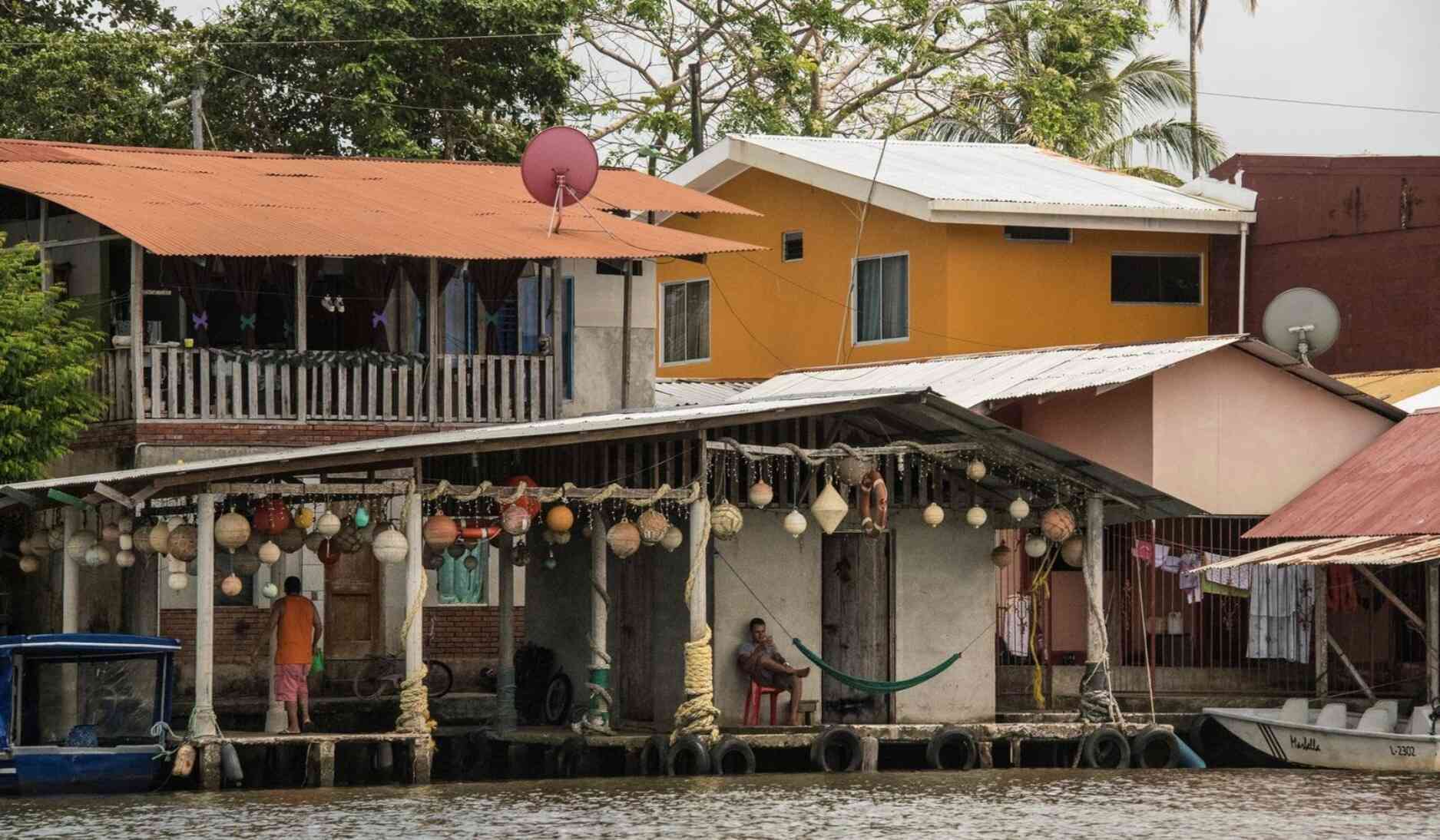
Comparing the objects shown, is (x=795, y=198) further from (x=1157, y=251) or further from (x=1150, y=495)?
(x=1150, y=495)

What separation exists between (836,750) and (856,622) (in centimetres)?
192

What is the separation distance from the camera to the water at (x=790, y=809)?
1786 cm

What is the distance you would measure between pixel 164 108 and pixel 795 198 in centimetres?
910

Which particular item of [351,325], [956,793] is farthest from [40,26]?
[956,793]

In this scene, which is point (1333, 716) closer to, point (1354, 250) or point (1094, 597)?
point (1094, 597)

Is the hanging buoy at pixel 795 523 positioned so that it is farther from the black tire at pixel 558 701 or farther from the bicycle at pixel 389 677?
the bicycle at pixel 389 677

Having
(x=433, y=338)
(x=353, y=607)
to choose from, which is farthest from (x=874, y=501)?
(x=353, y=607)

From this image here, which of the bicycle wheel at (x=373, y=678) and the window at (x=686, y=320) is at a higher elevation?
the window at (x=686, y=320)

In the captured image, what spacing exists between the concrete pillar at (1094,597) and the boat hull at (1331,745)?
1548 mm

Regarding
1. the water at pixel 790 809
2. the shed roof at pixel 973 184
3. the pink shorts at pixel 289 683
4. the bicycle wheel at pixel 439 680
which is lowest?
the water at pixel 790 809

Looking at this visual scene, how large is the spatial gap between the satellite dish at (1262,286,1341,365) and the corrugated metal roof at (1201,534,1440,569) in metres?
4.12

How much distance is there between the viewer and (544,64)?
115ft

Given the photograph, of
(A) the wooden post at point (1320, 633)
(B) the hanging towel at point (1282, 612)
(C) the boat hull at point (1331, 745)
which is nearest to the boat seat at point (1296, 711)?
(C) the boat hull at point (1331, 745)

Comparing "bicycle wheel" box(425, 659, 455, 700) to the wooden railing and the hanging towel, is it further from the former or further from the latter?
the hanging towel
